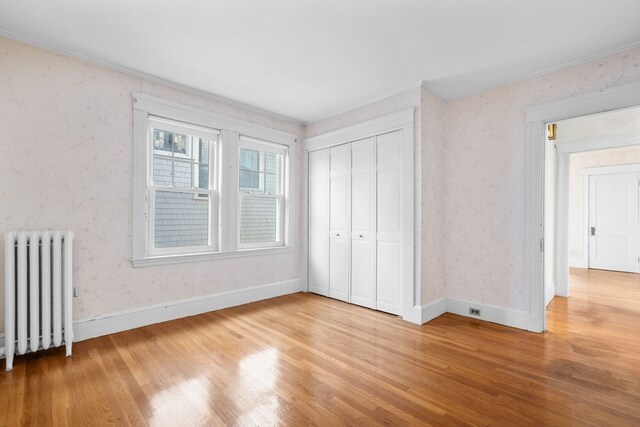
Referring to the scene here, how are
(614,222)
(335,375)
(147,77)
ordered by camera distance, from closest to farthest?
(335,375) → (147,77) → (614,222)

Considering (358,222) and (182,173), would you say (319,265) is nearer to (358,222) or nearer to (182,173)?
(358,222)

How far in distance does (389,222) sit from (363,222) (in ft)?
1.32

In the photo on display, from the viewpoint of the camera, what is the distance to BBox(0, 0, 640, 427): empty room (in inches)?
82.1

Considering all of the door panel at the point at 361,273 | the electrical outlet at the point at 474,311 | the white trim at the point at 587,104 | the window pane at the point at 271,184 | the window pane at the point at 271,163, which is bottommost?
the electrical outlet at the point at 474,311

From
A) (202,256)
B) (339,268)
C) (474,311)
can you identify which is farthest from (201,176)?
(474,311)

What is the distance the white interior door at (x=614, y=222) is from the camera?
6055mm

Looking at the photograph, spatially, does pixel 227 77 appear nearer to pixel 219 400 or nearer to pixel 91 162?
pixel 91 162

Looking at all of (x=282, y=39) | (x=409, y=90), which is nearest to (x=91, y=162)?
(x=282, y=39)

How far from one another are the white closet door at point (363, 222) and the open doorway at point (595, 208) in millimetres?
2448

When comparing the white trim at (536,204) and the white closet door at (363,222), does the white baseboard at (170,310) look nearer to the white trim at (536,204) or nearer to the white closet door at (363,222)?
the white closet door at (363,222)

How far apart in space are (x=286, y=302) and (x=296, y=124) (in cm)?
272

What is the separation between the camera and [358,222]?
4.04 meters

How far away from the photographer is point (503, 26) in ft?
7.66

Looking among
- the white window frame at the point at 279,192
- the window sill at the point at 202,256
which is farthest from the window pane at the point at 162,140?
the window sill at the point at 202,256
